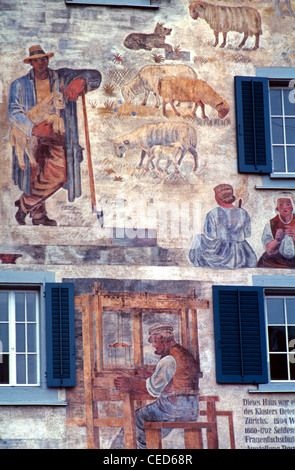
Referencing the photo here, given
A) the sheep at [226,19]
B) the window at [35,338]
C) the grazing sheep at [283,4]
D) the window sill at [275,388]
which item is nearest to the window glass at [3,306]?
the window at [35,338]

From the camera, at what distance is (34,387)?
64.0 feet

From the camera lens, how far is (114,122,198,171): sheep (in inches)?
811

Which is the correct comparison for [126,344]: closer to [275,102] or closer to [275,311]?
[275,311]

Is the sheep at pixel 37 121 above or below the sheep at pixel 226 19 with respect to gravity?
below

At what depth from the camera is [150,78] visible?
20.9m

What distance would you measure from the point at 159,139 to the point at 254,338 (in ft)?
11.3

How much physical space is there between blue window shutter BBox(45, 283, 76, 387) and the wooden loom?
20cm

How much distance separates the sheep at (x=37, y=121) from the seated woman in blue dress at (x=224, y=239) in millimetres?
2694

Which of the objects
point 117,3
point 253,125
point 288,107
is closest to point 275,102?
point 288,107

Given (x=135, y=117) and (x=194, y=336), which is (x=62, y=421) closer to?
(x=194, y=336)

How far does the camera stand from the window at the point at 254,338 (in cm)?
1988

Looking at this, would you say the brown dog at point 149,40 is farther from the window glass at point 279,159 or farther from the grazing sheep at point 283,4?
the window glass at point 279,159

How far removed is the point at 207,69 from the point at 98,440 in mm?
6163

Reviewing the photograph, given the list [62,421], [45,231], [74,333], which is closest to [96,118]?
[45,231]
